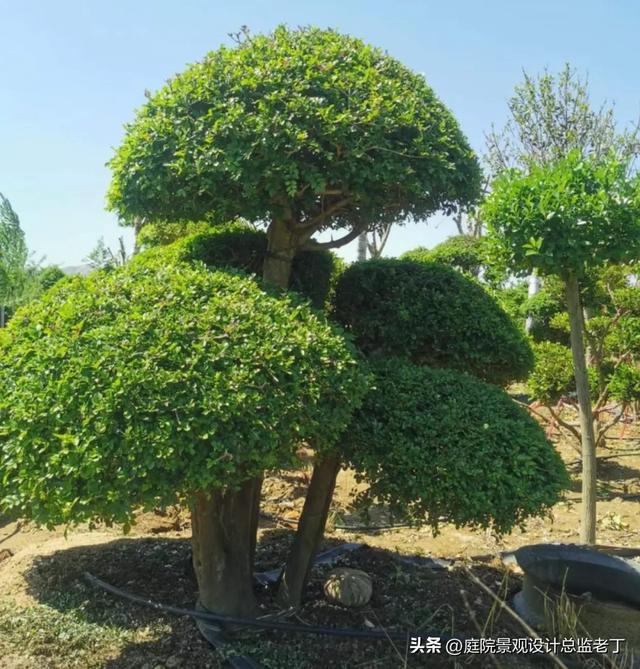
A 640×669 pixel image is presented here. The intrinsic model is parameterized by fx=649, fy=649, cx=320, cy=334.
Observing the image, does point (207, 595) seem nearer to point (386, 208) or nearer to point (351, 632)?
point (351, 632)

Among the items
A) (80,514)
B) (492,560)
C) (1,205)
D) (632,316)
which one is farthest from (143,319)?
(1,205)

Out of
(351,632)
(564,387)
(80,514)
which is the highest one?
(564,387)

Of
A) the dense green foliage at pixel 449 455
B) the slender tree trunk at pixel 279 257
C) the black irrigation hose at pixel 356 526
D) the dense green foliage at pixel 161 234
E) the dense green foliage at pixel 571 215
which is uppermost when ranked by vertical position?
the dense green foliage at pixel 161 234

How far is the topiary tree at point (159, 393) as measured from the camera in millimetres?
2217

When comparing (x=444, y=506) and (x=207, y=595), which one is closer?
(x=444, y=506)

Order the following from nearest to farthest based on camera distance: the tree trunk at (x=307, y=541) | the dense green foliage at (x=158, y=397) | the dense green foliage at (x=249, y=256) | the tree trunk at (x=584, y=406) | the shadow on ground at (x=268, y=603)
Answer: the dense green foliage at (x=158, y=397) < the shadow on ground at (x=268, y=603) < the tree trunk at (x=307, y=541) < the dense green foliage at (x=249, y=256) < the tree trunk at (x=584, y=406)

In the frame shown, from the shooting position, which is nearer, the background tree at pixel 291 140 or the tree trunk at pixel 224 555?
the background tree at pixel 291 140

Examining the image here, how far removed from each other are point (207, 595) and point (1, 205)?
18.0 metres

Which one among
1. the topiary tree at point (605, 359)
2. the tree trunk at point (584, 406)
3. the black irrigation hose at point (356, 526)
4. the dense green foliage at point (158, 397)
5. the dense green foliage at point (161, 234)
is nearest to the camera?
the dense green foliage at point (158, 397)

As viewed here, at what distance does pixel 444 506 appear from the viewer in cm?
275

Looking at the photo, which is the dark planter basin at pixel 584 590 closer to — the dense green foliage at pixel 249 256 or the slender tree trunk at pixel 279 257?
the slender tree trunk at pixel 279 257

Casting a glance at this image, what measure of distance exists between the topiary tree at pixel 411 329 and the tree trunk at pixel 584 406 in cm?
40

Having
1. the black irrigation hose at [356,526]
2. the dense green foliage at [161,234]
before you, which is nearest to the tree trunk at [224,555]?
the black irrigation hose at [356,526]

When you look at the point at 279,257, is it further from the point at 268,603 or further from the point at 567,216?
the point at 268,603
